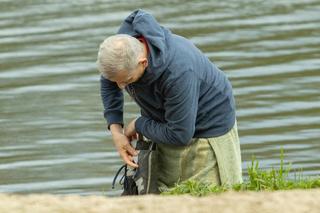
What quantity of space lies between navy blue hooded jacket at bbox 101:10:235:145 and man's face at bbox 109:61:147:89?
4cm

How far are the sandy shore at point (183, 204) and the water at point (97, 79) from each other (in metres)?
4.08

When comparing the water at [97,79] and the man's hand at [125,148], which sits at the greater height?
the man's hand at [125,148]

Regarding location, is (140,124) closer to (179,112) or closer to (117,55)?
(179,112)

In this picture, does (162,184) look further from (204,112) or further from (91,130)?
(91,130)

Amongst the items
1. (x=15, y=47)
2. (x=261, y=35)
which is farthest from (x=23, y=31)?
(x=261, y=35)

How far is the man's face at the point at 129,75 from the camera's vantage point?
7344 mm

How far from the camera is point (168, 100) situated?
754cm

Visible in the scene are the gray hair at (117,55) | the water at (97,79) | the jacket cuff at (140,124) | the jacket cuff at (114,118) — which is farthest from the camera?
the water at (97,79)

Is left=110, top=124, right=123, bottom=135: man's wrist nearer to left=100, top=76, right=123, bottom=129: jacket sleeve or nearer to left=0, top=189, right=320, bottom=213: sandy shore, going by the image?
left=100, top=76, right=123, bottom=129: jacket sleeve

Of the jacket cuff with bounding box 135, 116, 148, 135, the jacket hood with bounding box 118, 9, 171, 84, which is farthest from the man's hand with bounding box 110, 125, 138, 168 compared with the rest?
the jacket hood with bounding box 118, 9, 171, 84

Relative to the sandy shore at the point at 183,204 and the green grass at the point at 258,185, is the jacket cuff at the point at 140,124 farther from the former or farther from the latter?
the sandy shore at the point at 183,204

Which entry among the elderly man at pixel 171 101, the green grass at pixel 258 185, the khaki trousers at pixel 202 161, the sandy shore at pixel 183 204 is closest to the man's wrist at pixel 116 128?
the elderly man at pixel 171 101

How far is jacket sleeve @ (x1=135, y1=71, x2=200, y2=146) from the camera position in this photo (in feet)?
24.6

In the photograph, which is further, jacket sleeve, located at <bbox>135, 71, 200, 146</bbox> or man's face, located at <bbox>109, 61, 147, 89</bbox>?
jacket sleeve, located at <bbox>135, 71, 200, 146</bbox>
